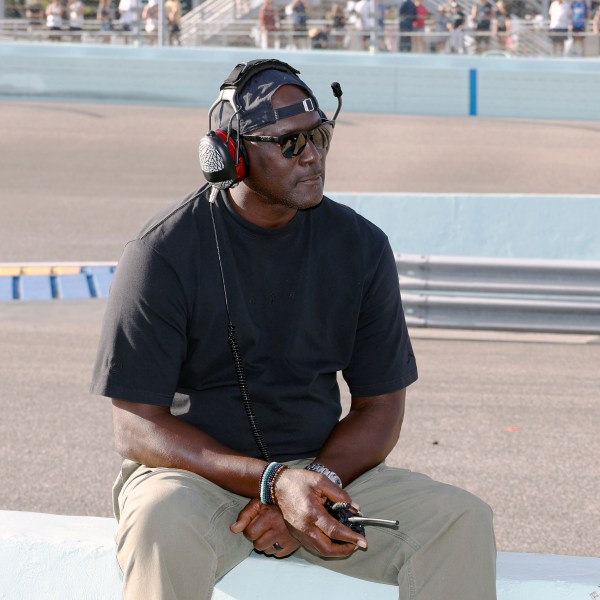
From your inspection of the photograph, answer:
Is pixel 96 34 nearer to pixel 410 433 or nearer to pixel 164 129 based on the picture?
pixel 164 129

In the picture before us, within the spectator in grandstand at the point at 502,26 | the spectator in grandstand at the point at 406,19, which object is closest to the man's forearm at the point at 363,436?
the spectator in grandstand at the point at 406,19

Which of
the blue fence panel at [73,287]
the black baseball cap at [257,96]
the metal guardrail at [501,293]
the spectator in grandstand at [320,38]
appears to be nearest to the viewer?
the black baseball cap at [257,96]

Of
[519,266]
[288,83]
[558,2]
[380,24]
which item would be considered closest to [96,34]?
[380,24]

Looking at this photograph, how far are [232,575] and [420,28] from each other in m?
19.7

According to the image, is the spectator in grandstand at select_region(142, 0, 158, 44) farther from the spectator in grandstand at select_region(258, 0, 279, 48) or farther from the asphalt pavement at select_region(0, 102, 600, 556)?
the asphalt pavement at select_region(0, 102, 600, 556)

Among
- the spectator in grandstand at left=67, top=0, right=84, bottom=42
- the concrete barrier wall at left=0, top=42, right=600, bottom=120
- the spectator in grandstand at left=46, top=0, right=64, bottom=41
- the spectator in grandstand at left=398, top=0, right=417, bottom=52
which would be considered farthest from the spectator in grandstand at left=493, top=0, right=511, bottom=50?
the spectator in grandstand at left=46, top=0, right=64, bottom=41

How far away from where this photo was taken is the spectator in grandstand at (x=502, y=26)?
21688 mm

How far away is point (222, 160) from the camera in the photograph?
320cm

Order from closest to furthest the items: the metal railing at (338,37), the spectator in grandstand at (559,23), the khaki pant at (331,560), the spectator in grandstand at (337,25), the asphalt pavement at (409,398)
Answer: the khaki pant at (331,560) → the asphalt pavement at (409,398) → the spectator in grandstand at (559,23) → the metal railing at (338,37) → the spectator in grandstand at (337,25)

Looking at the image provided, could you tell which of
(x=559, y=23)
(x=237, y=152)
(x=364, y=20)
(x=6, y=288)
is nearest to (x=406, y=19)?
(x=364, y=20)

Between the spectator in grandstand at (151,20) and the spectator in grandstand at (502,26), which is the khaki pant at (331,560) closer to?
the spectator in grandstand at (502,26)

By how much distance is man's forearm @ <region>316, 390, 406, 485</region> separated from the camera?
3.16 meters

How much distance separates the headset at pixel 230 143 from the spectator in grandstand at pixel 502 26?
19059mm

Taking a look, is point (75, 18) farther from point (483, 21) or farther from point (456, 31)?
point (483, 21)
